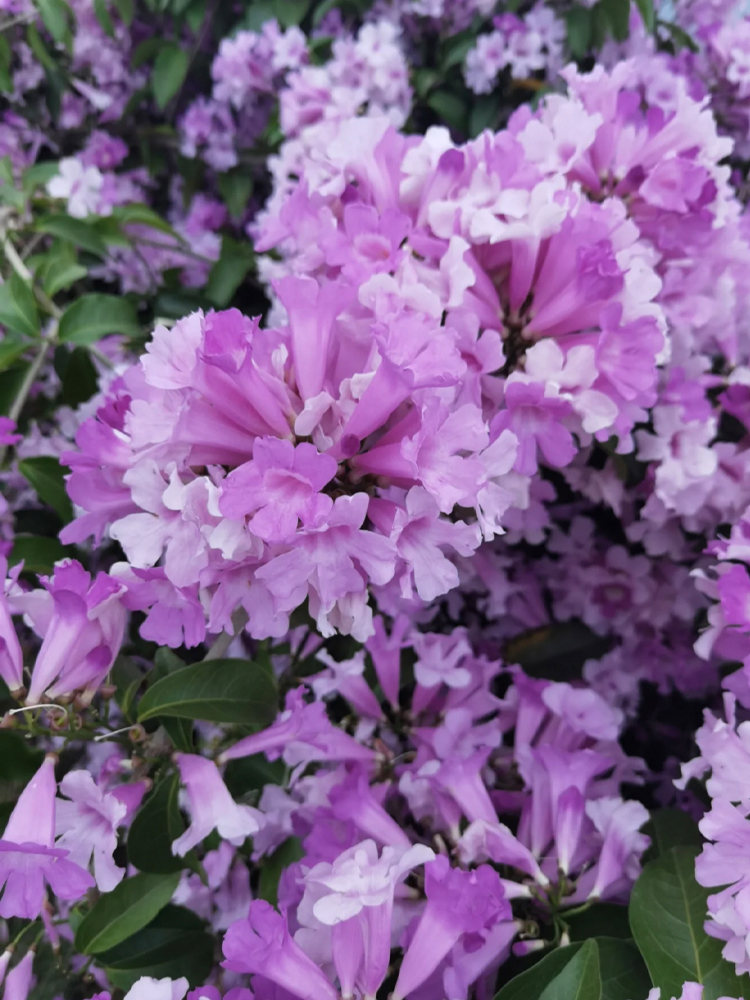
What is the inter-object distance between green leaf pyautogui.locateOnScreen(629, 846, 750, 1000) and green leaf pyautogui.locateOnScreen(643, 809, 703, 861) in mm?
51

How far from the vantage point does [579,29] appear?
139cm

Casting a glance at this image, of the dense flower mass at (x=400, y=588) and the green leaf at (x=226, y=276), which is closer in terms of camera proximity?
the dense flower mass at (x=400, y=588)

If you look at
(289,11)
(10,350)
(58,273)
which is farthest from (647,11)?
(10,350)

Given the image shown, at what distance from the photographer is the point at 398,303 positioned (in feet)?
1.85

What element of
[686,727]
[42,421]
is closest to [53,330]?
[42,421]

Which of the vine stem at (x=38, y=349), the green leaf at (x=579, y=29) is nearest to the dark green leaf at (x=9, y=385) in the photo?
the vine stem at (x=38, y=349)

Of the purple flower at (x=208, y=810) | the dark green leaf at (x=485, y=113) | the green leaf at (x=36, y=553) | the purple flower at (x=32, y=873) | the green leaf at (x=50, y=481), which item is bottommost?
the purple flower at (x=208, y=810)

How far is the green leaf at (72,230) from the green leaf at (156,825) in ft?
2.60

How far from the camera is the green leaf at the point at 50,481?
0.87m

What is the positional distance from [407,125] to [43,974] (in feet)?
4.58

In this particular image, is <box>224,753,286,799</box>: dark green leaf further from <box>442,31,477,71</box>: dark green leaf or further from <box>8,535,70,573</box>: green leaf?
<box>442,31,477,71</box>: dark green leaf

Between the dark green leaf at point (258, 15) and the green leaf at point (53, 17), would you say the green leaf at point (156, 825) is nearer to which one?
the green leaf at point (53, 17)

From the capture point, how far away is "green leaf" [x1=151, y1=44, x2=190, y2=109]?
154 cm

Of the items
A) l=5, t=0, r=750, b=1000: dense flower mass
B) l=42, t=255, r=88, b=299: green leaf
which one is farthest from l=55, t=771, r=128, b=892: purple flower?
l=42, t=255, r=88, b=299: green leaf
